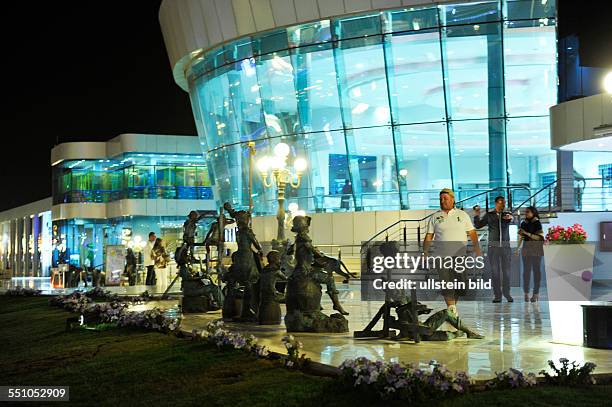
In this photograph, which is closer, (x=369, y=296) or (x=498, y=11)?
(x=369, y=296)

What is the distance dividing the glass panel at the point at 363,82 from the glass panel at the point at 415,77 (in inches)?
16.4

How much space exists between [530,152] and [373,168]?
6127 millimetres

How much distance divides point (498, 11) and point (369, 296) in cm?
2333

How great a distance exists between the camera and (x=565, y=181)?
29.6m

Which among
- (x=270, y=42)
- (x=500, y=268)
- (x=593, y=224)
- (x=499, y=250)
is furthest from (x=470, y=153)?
(x=499, y=250)

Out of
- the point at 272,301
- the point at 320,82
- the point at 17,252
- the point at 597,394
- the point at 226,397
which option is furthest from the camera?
the point at 17,252

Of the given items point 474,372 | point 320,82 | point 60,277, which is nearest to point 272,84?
point 320,82

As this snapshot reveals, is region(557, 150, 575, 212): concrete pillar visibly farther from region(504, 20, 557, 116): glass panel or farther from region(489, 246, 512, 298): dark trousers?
region(489, 246, 512, 298): dark trousers

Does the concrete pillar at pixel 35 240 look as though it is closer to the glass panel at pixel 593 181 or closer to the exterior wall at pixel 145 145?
the exterior wall at pixel 145 145

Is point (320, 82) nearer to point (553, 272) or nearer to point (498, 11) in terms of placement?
point (498, 11)

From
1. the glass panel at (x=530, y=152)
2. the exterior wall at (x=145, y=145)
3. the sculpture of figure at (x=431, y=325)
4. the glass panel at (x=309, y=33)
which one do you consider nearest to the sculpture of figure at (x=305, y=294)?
the sculpture of figure at (x=431, y=325)

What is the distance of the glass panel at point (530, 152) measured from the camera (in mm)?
33062

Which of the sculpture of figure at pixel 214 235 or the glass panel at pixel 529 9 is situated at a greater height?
the glass panel at pixel 529 9

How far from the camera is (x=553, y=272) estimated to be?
38.9 feet
